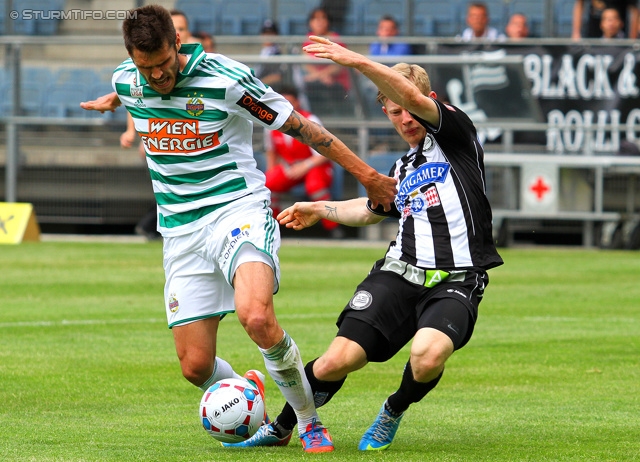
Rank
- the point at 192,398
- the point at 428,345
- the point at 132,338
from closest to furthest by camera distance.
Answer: the point at 428,345
the point at 192,398
the point at 132,338

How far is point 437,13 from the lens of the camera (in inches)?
832

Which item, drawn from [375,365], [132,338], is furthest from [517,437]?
[132,338]

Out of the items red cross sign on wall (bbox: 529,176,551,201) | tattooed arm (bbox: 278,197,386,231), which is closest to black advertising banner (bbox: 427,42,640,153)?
red cross sign on wall (bbox: 529,176,551,201)

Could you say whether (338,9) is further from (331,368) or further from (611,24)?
(331,368)

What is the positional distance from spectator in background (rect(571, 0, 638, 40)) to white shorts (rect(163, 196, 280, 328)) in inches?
532

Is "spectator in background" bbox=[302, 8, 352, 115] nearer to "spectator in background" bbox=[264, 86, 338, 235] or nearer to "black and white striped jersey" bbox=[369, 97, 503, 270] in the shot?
"spectator in background" bbox=[264, 86, 338, 235]

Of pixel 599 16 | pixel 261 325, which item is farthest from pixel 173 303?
pixel 599 16

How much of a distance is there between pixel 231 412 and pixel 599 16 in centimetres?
1437

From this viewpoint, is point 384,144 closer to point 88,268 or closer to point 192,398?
point 88,268

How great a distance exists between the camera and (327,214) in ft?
20.9

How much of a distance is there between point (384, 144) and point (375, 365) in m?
9.66

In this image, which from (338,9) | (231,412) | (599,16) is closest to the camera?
(231,412)

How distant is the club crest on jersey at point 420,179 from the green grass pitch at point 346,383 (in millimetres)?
1234

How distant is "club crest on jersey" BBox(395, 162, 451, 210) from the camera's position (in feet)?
19.7
